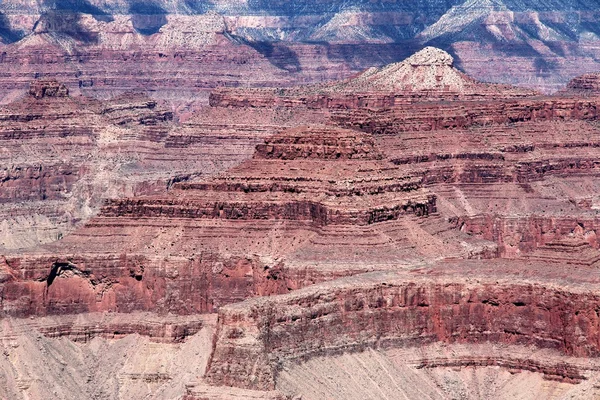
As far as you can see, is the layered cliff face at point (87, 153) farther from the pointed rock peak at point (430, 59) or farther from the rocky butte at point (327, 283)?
the rocky butte at point (327, 283)

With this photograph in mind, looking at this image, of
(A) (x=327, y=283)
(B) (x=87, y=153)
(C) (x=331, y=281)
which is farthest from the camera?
(B) (x=87, y=153)

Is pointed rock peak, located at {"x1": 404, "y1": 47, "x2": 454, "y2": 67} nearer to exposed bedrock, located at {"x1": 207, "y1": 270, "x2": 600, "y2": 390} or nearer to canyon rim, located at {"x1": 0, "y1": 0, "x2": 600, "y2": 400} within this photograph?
canyon rim, located at {"x1": 0, "y1": 0, "x2": 600, "y2": 400}

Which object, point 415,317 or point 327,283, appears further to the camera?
point 327,283

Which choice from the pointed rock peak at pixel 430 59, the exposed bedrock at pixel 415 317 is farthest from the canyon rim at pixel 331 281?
the pointed rock peak at pixel 430 59

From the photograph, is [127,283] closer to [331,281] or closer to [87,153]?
[331,281]

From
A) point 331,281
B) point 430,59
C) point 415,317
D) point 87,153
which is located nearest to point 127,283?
point 331,281

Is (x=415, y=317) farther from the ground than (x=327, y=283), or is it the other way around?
(x=327, y=283)
